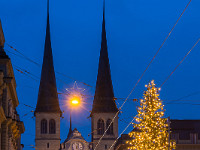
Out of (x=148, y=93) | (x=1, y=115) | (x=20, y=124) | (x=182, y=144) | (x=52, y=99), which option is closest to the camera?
(x=1, y=115)

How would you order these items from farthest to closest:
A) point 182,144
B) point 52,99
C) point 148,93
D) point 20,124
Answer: point 52,99 < point 182,144 < point 20,124 < point 148,93

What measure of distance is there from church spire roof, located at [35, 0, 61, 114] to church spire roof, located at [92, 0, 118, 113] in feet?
21.1

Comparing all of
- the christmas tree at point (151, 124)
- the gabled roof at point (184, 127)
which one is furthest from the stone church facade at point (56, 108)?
the christmas tree at point (151, 124)

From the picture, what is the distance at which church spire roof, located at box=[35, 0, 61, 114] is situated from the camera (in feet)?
354

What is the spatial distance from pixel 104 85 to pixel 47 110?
990 centimetres

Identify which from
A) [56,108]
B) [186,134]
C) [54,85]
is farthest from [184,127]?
[56,108]

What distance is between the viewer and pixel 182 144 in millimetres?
73250

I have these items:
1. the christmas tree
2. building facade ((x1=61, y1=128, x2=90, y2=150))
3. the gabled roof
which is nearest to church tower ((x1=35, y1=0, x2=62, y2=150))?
building facade ((x1=61, y1=128, x2=90, y2=150))

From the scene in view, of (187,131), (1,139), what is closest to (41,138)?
(187,131)

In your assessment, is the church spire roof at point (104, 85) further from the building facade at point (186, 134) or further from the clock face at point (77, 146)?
the building facade at point (186, 134)

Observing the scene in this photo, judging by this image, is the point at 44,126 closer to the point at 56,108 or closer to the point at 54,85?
the point at 56,108

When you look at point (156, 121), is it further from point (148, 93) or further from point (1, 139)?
point (1, 139)

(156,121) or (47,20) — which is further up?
(47,20)

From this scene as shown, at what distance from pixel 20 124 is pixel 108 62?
179 ft
